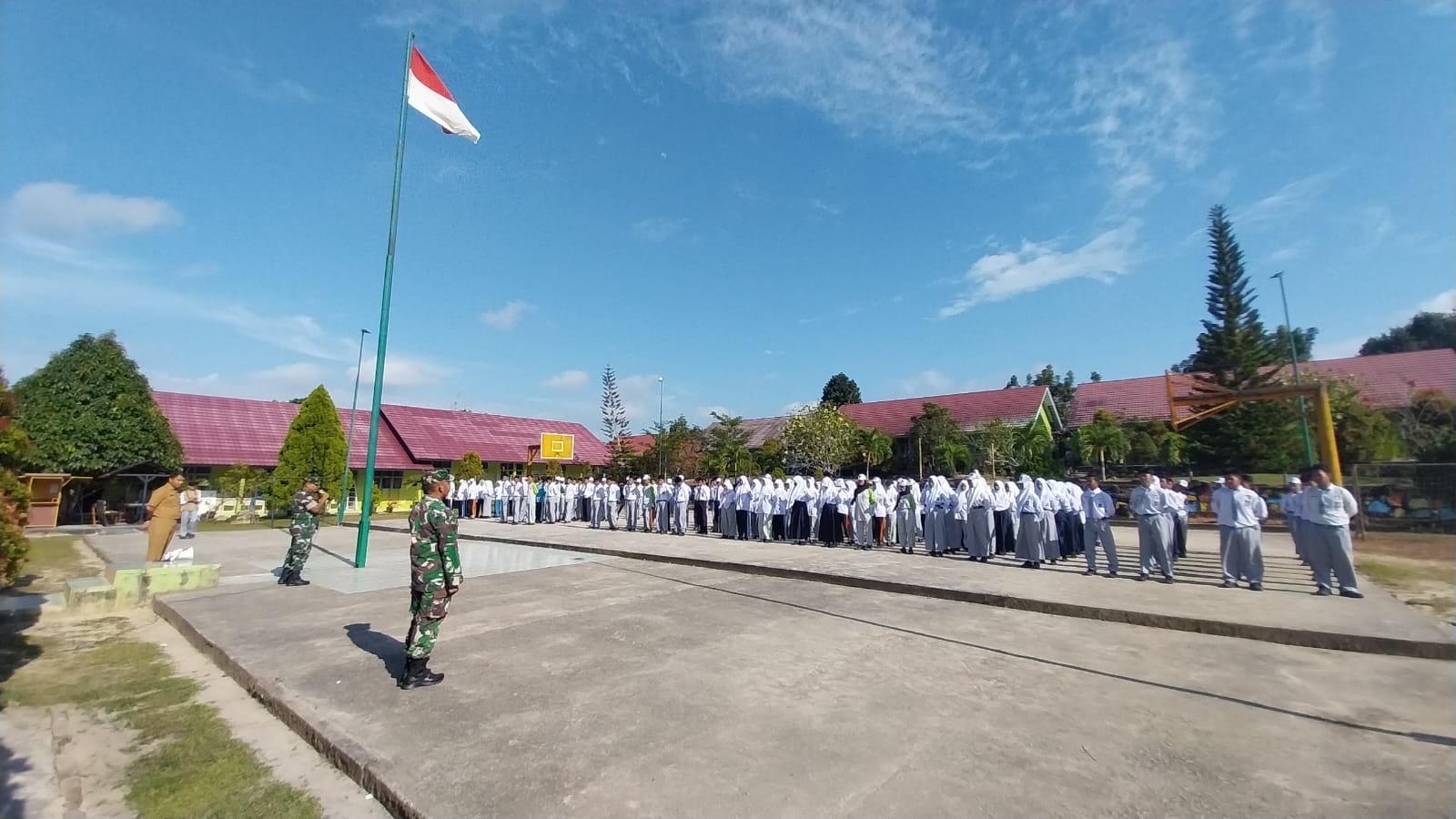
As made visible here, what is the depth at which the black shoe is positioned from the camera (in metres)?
4.94

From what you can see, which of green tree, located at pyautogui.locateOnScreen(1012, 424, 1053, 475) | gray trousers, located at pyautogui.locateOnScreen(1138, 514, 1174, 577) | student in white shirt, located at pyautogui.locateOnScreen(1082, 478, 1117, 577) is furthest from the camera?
green tree, located at pyautogui.locateOnScreen(1012, 424, 1053, 475)

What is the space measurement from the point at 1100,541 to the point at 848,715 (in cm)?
803

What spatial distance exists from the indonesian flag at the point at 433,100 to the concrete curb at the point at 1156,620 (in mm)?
9423

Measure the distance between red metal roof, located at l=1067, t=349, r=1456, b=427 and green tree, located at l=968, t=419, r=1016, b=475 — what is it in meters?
6.43

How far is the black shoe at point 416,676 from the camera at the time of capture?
194 inches

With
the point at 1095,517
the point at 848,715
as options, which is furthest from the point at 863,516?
the point at 848,715

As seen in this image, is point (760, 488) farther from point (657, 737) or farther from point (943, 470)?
point (943, 470)

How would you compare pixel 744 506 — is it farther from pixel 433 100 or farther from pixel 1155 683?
pixel 1155 683

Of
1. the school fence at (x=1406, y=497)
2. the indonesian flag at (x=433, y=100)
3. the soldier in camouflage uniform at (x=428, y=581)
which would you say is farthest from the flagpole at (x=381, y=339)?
the school fence at (x=1406, y=497)

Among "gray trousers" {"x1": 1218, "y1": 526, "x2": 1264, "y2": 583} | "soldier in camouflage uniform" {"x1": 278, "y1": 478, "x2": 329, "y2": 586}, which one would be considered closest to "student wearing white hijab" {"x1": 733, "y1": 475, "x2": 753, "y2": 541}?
"soldier in camouflage uniform" {"x1": 278, "y1": 478, "x2": 329, "y2": 586}

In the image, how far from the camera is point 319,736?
4020 millimetres

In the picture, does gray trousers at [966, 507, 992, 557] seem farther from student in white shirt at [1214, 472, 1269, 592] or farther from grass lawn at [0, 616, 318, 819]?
grass lawn at [0, 616, 318, 819]

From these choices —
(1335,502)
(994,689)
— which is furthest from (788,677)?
(1335,502)

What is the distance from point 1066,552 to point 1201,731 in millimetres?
9355
